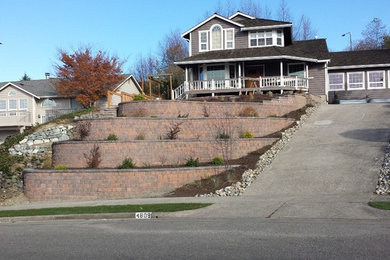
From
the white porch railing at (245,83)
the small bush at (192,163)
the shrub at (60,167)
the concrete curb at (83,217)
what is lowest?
the concrete curb at (83,217)

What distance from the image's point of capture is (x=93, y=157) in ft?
64.9

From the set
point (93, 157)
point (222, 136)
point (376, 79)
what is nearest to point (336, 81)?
point (376, 79)

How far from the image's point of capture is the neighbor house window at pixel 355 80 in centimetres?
3533

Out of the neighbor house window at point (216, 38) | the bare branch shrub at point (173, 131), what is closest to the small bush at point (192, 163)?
the bare branch shrub at point (173, 131)

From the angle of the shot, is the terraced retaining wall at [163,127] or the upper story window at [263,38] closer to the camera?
the terraced retaining wall at [163,127]

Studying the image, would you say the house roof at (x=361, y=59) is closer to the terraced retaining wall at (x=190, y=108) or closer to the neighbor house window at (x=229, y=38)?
the neighbor house window at (x=229, y=38)

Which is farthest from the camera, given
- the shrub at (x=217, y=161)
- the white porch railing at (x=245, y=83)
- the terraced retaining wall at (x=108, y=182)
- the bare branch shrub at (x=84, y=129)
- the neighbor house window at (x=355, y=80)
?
the neighbor house window at (x=355, y=80)

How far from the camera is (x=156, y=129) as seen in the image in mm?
21797

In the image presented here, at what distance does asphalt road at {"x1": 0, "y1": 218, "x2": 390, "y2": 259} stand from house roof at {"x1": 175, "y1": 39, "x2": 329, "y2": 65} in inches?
888

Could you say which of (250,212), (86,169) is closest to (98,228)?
(250,212)

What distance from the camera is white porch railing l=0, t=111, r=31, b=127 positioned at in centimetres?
4006

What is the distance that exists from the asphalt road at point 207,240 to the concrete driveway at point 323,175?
3.69 feet

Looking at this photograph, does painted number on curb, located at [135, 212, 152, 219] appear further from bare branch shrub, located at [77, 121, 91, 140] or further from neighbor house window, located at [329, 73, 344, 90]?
neighbor house window, located at [329, 73, 344, 90]

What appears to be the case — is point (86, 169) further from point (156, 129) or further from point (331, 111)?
point (331, 111)
